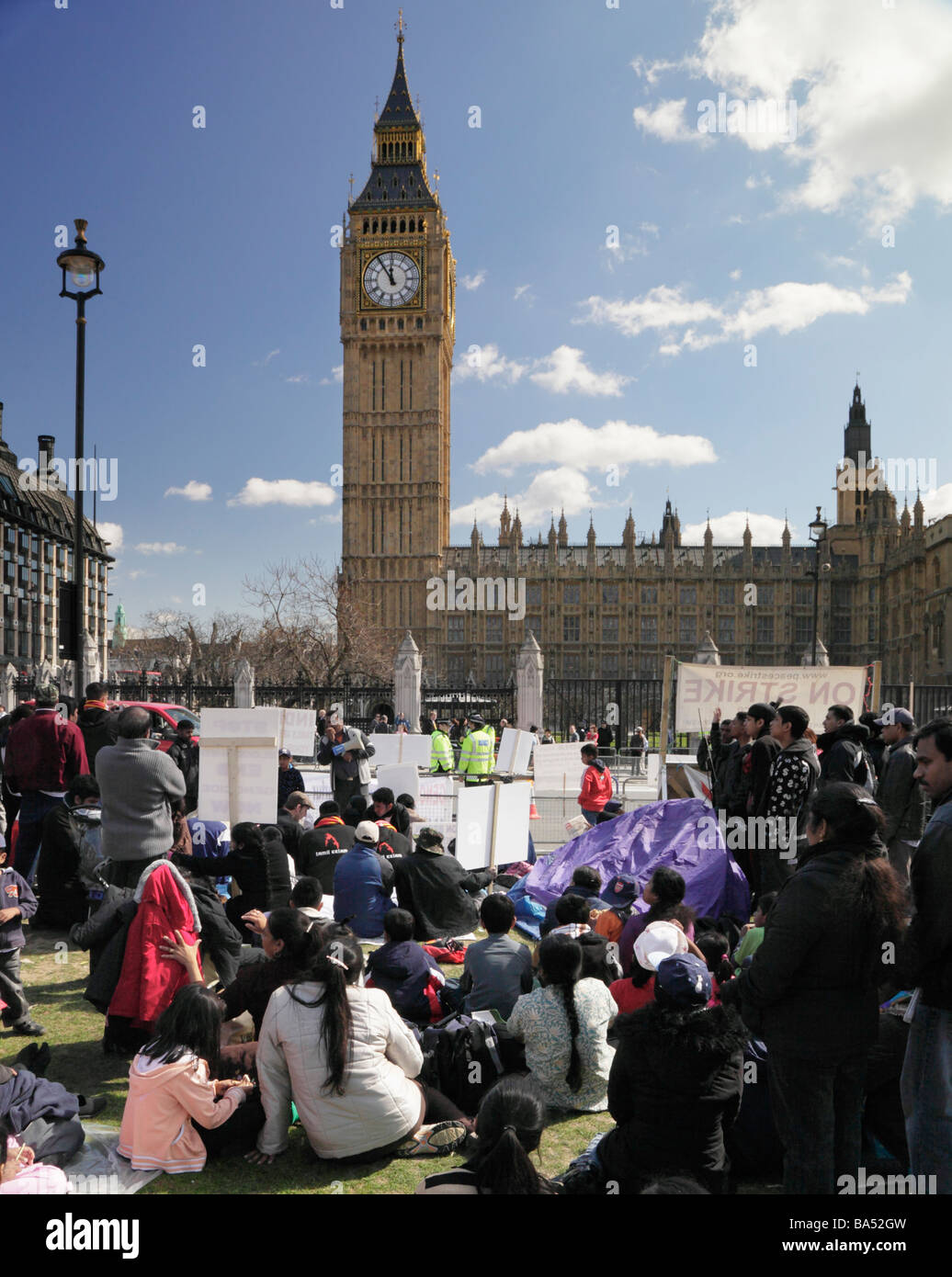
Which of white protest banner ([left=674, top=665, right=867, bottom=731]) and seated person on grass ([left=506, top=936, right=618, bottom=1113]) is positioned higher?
white protest banner ([left=674, top=665, right=867, bottom=731])

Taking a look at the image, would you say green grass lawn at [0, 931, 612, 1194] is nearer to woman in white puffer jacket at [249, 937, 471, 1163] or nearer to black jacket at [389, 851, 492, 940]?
woman in white puffer jacket at [249, 937, 471, 1163]

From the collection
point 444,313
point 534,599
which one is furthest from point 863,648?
point 444,313

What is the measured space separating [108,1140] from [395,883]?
3.23 m

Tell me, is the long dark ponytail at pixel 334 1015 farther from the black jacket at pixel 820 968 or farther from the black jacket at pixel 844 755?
the black jacket at pixel 844 755

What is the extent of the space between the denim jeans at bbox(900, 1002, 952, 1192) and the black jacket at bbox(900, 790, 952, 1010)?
103 millimetres

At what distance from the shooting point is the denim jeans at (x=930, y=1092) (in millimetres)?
2945

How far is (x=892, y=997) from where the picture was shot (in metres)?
4.38

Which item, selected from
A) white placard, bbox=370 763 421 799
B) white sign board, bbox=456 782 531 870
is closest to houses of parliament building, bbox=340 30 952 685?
white placard, bbox=370 763 421 799

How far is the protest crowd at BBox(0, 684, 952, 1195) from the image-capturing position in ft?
9.91

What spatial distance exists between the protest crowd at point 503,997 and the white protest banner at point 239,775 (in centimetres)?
22

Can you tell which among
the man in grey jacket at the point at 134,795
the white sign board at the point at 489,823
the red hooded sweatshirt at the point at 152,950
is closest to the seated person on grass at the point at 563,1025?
the red hooded sweatshirt at the point at 152,950

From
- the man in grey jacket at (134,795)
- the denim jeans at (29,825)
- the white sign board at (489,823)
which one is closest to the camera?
the man in grey jacket at (134,795)

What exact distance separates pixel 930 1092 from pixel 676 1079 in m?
0.84

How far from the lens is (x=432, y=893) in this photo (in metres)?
6.98
